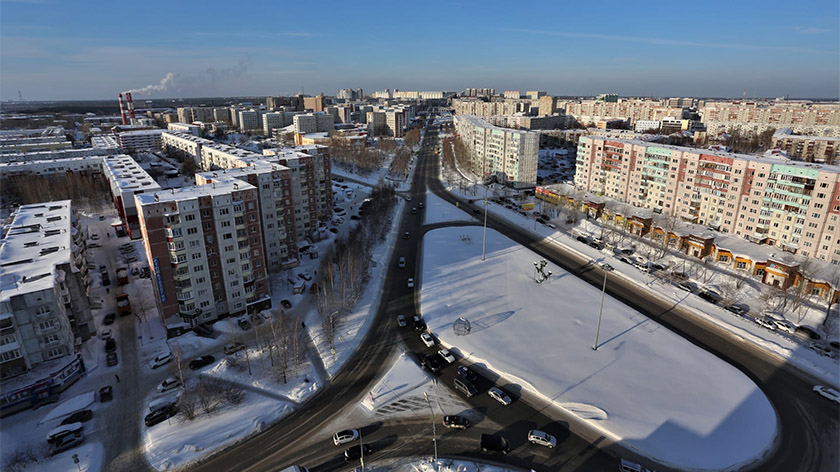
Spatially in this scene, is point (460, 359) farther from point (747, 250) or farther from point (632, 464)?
point (747, 250)

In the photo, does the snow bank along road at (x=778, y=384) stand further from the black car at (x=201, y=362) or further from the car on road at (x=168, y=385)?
the car on road at (x=168, y=385)

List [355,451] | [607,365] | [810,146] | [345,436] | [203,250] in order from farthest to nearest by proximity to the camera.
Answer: [810,146] < [203,250] < [607,365] < [345,436] < [355,451]

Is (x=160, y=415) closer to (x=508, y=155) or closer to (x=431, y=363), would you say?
(x=431, y=363)

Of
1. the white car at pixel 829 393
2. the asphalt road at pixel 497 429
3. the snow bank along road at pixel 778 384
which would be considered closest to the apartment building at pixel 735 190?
the snow bank along road at pixel 778 384

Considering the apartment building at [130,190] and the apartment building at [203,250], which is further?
the apartment building at [130,190]

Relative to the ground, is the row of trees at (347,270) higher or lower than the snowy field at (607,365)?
higher

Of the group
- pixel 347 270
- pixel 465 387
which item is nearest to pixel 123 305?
pixel 347 270

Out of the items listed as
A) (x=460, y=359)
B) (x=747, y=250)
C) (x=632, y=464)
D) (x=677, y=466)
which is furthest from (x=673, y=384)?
(x=747, y=250)
